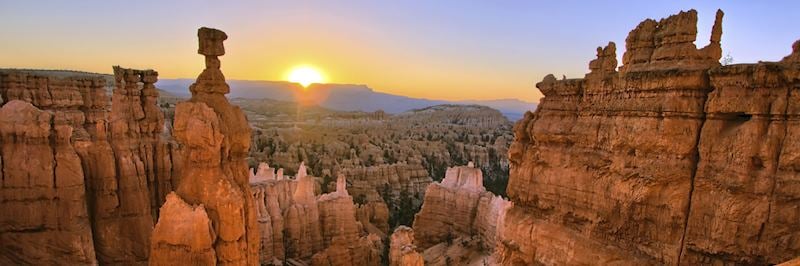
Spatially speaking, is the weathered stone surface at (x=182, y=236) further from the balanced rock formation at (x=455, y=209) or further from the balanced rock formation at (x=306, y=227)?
the balanced rock formation at (x=455, y=209)

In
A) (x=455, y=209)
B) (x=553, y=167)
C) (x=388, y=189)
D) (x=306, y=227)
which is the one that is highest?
(x=553, y=167)

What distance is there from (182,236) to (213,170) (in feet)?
3.75

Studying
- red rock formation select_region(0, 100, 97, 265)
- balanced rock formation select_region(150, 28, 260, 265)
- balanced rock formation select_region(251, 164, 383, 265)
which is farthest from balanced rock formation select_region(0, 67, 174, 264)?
balanced rock formation select_region(251, 164, 383, 265)

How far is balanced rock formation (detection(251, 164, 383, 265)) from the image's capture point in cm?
1953

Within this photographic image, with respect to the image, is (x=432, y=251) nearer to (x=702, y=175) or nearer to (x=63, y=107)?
(x=63, y=107)

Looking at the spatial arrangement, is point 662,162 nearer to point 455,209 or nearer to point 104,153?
point 104,153

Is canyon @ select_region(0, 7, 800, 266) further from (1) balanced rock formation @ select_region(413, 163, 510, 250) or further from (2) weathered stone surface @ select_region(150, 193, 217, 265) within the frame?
(1) balanced rock formation @ select_region(413, 163, 510, 250)

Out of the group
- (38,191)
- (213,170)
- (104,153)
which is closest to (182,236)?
(213,170)

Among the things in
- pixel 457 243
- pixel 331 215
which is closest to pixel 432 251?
pixel 457 243

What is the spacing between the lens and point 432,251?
20.9 metres

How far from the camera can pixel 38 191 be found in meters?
10.4

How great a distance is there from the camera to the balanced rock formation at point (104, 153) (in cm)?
1062

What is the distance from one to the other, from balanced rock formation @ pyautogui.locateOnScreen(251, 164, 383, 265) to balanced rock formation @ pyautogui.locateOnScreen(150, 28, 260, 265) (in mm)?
10734

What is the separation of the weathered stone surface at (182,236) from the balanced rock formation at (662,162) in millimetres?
5175
